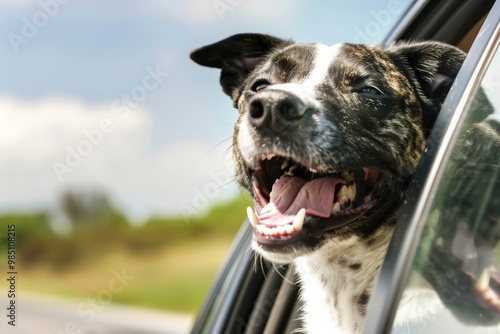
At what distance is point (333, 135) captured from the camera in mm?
2754

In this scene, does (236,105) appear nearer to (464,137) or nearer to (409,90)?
(409,90)

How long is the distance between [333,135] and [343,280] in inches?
25.1

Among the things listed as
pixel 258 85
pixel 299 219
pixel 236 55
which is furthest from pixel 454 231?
pixel 236 55

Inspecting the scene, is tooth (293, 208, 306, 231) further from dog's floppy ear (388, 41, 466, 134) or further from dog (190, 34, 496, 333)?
dog's floppy ear (388, 41, 466, 134)

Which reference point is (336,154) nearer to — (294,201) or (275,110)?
(294,201)

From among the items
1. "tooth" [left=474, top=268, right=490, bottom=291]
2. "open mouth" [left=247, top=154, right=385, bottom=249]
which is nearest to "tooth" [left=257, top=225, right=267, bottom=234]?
"open mouth" [left=247, top=154, right=385, bottom=249]

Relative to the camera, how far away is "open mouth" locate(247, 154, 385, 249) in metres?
2.68

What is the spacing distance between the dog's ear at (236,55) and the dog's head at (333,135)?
109 millimetres

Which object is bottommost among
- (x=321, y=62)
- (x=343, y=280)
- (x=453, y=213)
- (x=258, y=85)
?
(x=343, y=280)

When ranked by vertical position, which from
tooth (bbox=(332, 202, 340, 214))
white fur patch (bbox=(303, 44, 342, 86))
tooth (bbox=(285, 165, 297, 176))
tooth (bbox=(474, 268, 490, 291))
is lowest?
tooth (bbox=(332, 202, 340, 214))

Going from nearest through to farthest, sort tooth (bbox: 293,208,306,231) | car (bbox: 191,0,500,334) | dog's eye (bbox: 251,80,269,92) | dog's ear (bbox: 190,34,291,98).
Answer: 1. car (bbox: 191,0,500,334)
2. tooth (bbox: 293,208,306,231)
3. dog's eye (bbox: 251,80,269,92)
4. dog's ear (bbox: 190,34,291,98)

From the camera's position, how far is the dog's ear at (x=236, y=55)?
134 inches

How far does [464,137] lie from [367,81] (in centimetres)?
115

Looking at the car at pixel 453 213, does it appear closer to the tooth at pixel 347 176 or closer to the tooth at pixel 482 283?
the tooth at pixel 482 283
